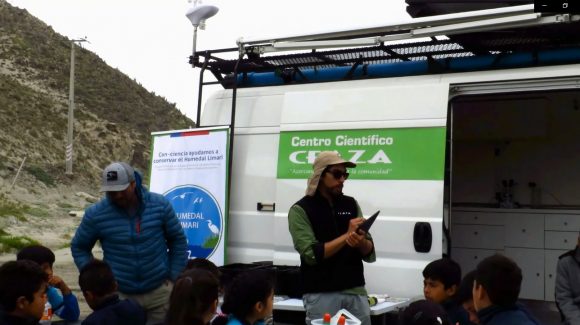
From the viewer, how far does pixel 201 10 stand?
251 inches

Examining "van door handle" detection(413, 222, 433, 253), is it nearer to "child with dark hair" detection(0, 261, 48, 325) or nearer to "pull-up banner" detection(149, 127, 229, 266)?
"pull-up banner" detection(149, 127, 229, 266)

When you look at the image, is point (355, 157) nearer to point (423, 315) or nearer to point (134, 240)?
point (134, 240)

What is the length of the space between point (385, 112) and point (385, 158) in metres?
0.33

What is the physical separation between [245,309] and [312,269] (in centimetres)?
114

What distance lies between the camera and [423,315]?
308cm

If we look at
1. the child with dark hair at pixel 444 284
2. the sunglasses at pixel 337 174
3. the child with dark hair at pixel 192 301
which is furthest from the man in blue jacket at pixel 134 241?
the child with dark hair at pixel 444 284

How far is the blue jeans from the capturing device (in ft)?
14.0

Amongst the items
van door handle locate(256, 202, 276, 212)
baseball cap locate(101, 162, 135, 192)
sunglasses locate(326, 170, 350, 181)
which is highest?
sunglasses locate(326, 170, 350, 181)

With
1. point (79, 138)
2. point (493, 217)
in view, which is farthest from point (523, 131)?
point (79, 138)

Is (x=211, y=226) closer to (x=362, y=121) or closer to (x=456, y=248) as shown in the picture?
(x=362, y=121)

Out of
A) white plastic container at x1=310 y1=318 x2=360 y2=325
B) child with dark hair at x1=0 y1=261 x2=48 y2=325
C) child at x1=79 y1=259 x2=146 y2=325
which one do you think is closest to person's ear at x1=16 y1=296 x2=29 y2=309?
child with dark hair at x1=0 y1=261 x2=48 y2=325

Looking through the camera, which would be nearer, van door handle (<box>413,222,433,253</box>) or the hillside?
van door handle (<box>413,222,433,253</box>)

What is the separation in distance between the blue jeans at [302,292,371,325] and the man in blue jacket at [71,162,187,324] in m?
0.86

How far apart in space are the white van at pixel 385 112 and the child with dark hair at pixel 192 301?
7.15ft
